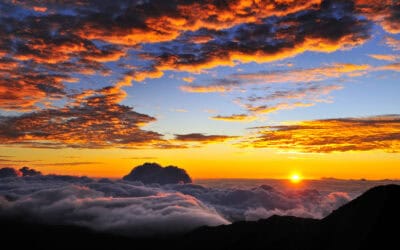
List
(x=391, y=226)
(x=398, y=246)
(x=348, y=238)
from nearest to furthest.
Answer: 1. (x=398, y=246)
2. (x=391, y=226)
3. (x=348, y=238)

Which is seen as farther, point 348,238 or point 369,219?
point 348,238

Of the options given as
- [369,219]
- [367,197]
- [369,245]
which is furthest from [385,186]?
[369,245]

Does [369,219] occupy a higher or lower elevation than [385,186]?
lower

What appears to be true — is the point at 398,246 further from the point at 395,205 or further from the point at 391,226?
the point at 395,205

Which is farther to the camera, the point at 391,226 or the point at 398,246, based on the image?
the point at 391,226

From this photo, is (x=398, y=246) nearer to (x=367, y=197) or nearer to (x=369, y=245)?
(x=369, y=245)

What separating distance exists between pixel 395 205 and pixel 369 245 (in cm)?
2861

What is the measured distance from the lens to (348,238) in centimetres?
18588

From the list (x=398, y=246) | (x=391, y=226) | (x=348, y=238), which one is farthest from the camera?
(x=348, y=238)

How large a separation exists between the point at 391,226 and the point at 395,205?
13564 millimetres

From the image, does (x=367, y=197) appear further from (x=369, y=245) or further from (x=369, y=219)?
(x=369, y=245)

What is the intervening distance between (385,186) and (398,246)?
148ft

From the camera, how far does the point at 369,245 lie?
516 feet

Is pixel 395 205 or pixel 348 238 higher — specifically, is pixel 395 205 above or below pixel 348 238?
above
